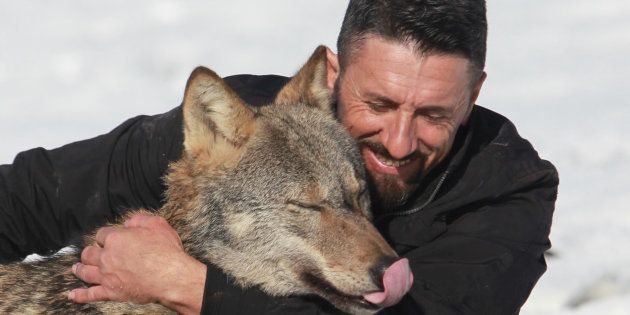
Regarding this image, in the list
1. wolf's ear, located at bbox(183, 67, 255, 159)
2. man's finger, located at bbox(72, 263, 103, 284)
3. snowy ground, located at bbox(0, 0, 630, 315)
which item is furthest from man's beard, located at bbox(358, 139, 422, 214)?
snowy ground, located at bbox(0, 0, 630, 315)

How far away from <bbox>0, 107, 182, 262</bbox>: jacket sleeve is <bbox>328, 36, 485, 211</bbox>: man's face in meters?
0.96

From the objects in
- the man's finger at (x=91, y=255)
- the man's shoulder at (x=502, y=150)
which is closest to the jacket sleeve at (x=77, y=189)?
the man's finger at (x=91, y=255)

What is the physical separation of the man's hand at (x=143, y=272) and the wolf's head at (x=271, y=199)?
0.43ft

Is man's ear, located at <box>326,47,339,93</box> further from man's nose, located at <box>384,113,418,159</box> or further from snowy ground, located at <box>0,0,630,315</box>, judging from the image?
snowy ground, located at <box>0,0,630,315</box>

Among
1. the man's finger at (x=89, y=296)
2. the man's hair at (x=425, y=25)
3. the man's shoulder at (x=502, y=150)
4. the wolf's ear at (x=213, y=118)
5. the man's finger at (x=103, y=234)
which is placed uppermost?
the man's hair at (x=425, y=25)

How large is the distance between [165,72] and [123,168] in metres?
7.36

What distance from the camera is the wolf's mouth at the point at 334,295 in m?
4.51

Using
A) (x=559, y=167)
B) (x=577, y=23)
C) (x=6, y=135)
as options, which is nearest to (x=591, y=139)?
(x=559, y=167)

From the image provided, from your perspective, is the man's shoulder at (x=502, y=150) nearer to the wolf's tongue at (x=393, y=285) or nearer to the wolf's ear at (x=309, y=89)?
the wolf's ear at (x=309, y=89)

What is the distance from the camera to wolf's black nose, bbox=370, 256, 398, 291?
4410mm

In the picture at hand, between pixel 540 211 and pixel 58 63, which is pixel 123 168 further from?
pixel 58 63

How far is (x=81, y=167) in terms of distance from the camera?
580 centimetres

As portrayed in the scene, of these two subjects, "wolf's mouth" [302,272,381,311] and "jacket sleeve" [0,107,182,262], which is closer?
"wolf's mouth" [302,272,381,311]

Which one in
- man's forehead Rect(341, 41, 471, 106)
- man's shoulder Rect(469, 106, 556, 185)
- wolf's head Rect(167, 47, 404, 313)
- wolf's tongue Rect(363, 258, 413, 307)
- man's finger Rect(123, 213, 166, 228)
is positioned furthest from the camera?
man's shoulder Rect(469, 106, 556, 185)
